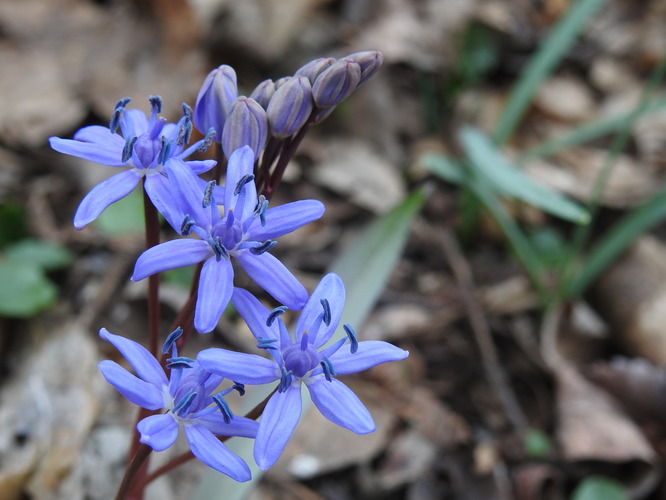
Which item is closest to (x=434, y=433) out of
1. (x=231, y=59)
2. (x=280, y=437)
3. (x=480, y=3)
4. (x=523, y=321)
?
(x=523, y=321)

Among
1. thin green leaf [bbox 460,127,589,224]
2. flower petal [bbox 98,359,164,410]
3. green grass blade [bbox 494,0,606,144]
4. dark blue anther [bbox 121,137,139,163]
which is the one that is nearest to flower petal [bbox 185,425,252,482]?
flower petal [bbox 98,359,164,410]

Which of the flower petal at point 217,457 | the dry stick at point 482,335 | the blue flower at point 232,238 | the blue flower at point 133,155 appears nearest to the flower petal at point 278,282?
the blue flower at point 232,238

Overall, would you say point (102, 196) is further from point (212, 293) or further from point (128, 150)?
point (212, 293)

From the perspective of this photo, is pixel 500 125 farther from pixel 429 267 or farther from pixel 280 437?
pixel 280 437

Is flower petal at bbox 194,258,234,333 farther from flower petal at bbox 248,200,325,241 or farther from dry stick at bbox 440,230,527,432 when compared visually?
dry stick at bbox 440,230,527,432

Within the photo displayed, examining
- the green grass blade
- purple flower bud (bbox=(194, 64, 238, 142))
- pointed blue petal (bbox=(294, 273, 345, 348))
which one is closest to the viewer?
pointed blue petal (bbox=(294, 273, 345, 348))

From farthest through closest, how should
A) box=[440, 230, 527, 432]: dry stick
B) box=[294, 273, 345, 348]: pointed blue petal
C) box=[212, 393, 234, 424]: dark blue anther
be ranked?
box=[440, 230, 527, 432]: dry stick < box=[294, 273, 345, 348]: pointed blue petal < box=[212, 393, 234, 424]: dark blue anther

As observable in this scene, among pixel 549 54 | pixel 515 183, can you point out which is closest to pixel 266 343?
pixel 515 183
